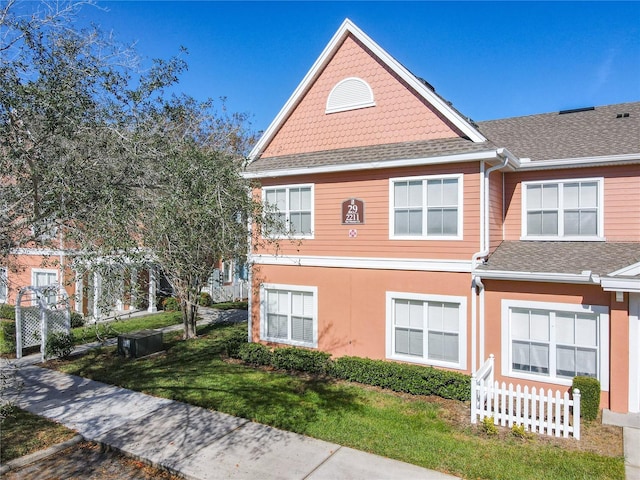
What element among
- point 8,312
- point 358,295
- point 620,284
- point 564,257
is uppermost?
point 564,257

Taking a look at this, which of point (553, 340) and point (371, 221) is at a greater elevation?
point (371, 221)

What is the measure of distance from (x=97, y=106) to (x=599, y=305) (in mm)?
11427

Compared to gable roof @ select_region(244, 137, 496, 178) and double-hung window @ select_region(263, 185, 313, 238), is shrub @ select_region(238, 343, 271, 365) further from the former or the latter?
gable roof @ select_region(244, 137, 496, 178)

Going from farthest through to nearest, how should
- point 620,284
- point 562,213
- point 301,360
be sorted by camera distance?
point 301,360, point 562,213, point 620,284

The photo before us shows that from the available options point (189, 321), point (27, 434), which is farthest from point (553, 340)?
point (189, 321)

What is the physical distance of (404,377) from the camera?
11.4m

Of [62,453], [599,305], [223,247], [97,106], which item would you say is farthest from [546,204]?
[62,453]

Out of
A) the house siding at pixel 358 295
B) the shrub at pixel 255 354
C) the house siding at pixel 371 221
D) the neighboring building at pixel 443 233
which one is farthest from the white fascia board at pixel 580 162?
the shrub at pixel 255 354

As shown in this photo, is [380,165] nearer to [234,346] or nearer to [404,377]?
[404,377]

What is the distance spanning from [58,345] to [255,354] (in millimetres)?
6437

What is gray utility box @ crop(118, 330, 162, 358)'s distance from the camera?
1490 cm

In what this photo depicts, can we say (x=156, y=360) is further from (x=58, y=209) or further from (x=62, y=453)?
(x=58, y=209)

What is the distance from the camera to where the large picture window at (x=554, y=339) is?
34.6ft

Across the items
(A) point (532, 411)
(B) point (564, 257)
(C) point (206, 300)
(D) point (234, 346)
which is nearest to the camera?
(A) point (532, 411)
